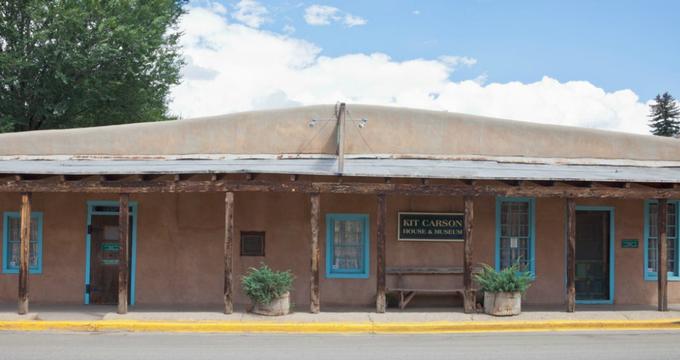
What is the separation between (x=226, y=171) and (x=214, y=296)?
129 inches

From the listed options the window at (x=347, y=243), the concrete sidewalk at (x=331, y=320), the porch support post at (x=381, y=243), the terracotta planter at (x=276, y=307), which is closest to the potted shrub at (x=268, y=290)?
the terracotta planter at (x=276, y=307)

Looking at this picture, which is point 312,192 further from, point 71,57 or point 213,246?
point 71,57

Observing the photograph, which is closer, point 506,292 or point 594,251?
point 506,292

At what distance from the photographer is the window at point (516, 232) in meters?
14.6

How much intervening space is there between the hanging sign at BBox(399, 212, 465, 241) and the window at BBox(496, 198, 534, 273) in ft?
3.10

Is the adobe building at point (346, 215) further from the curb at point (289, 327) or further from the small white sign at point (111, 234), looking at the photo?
the curb at point (289, 327)

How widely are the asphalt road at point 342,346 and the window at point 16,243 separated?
3312 mm

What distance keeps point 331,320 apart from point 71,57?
16.6m

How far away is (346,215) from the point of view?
14344 mm

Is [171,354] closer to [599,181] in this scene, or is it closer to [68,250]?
[68,250]

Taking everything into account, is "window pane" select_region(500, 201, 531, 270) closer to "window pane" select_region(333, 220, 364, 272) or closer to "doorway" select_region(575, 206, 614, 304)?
"doorway" select_region(575, 206, 614, 304)

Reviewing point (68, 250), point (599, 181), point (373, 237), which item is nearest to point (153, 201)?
point (68, 250)

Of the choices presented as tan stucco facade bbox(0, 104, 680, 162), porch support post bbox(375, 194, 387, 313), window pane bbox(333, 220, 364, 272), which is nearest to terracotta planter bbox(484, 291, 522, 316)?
porch support post bbox(375, 194, 387, 313)

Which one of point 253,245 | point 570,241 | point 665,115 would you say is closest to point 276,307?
point 253,245
